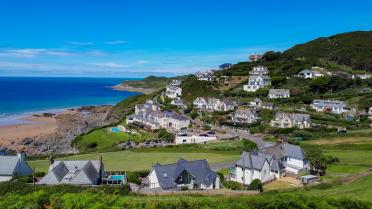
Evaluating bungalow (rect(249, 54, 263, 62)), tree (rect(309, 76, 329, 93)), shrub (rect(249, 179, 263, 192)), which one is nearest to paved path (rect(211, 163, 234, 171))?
shrub (rect(249, 179, 263, 192))

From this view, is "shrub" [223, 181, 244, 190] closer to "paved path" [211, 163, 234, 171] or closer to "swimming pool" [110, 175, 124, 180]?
"paved path" [211, 163, 234, 171]

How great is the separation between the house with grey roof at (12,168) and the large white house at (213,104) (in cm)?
5686

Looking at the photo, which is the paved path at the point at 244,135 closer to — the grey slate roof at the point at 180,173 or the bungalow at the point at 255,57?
the grey slate roof at the point at 180,173

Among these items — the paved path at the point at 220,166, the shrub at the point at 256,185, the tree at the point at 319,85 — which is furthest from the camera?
the tree at the point at 319,85

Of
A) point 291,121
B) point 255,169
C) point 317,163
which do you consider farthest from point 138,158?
point 291,121

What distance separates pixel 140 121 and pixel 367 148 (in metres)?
52.2

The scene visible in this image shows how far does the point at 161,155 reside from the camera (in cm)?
5753

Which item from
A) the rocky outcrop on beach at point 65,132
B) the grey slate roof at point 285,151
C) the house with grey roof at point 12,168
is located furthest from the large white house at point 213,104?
the house with grey roof at point 12,168

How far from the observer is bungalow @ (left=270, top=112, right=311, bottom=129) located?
73.9 meters

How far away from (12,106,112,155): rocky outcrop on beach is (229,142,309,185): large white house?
36655 mm

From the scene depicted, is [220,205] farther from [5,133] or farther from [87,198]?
[5,133]

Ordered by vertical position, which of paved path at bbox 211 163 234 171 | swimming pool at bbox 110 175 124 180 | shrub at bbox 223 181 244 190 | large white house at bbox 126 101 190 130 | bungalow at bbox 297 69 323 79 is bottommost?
shrub at bbox 223 181 244 190

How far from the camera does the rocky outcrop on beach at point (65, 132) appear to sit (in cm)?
7185

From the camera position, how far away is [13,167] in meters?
42.3
